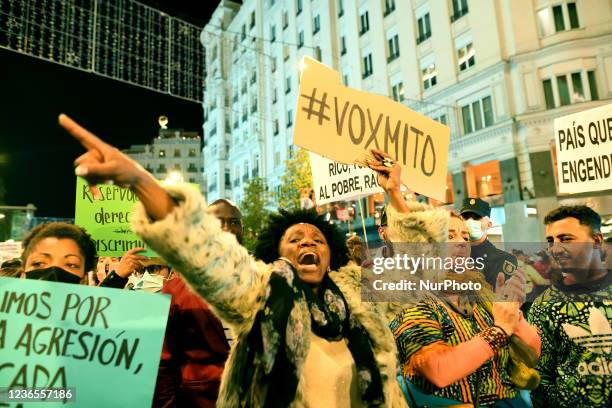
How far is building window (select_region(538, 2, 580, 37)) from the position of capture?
17.1 m

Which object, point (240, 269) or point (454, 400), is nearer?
point (240, 269)

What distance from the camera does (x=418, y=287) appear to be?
2334 mm

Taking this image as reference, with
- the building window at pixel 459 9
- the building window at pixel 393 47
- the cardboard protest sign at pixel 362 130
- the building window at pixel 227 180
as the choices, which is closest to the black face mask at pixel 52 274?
the cardboard protest sign at pixel 362 130

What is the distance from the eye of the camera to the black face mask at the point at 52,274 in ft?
8.13

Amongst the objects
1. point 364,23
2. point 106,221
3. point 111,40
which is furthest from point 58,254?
point 364,23

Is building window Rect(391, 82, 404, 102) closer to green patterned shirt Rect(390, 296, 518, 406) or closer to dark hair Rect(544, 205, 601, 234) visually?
dark hair Rect(544, 205, 601, 234)

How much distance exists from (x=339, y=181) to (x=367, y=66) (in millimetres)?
20987

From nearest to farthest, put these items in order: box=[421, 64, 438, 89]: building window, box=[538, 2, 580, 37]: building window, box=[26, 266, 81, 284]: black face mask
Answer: box=[26, 266, 81, 284]: black face mask
box=[538, 2, 580, 37]: building window
box=[421, 64, 438, 89]: building window

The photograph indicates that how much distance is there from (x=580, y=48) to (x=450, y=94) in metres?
5.25

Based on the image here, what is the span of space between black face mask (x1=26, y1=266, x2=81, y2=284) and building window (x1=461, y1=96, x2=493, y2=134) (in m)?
18.9

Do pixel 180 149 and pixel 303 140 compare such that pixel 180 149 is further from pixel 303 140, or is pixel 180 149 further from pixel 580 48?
pixel 303 140

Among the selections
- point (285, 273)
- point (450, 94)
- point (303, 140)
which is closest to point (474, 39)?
point (450, 94)

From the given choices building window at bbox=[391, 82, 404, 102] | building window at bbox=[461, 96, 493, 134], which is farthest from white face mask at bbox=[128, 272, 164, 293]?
building window at bbox=[391, 82, 404, 102]

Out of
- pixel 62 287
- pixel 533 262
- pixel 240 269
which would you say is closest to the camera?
pixel 240 269
